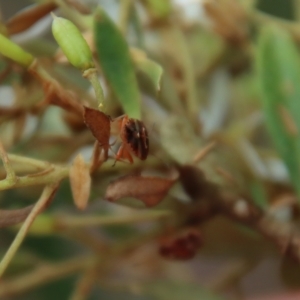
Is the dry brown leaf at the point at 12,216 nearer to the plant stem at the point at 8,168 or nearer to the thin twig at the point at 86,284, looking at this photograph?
the plant stem at the point at 8,168

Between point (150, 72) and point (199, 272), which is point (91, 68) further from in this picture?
point (199, 272)

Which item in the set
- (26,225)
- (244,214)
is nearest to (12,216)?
(26,225)

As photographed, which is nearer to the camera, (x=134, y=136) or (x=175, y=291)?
(x=134, y=136)

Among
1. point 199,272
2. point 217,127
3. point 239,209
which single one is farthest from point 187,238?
point 199,272

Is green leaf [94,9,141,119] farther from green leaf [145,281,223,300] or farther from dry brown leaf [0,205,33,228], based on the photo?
green leaf [145,281,223,300]

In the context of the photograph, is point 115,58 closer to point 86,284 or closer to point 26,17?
point 26,17

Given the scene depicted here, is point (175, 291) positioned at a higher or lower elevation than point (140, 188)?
lower

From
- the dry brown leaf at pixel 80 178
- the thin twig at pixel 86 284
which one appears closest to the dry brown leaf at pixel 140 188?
the dry brown leaf at pixel 80 178

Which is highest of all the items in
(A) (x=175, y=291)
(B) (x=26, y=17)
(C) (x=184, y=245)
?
(B) (x=26, y=17)
